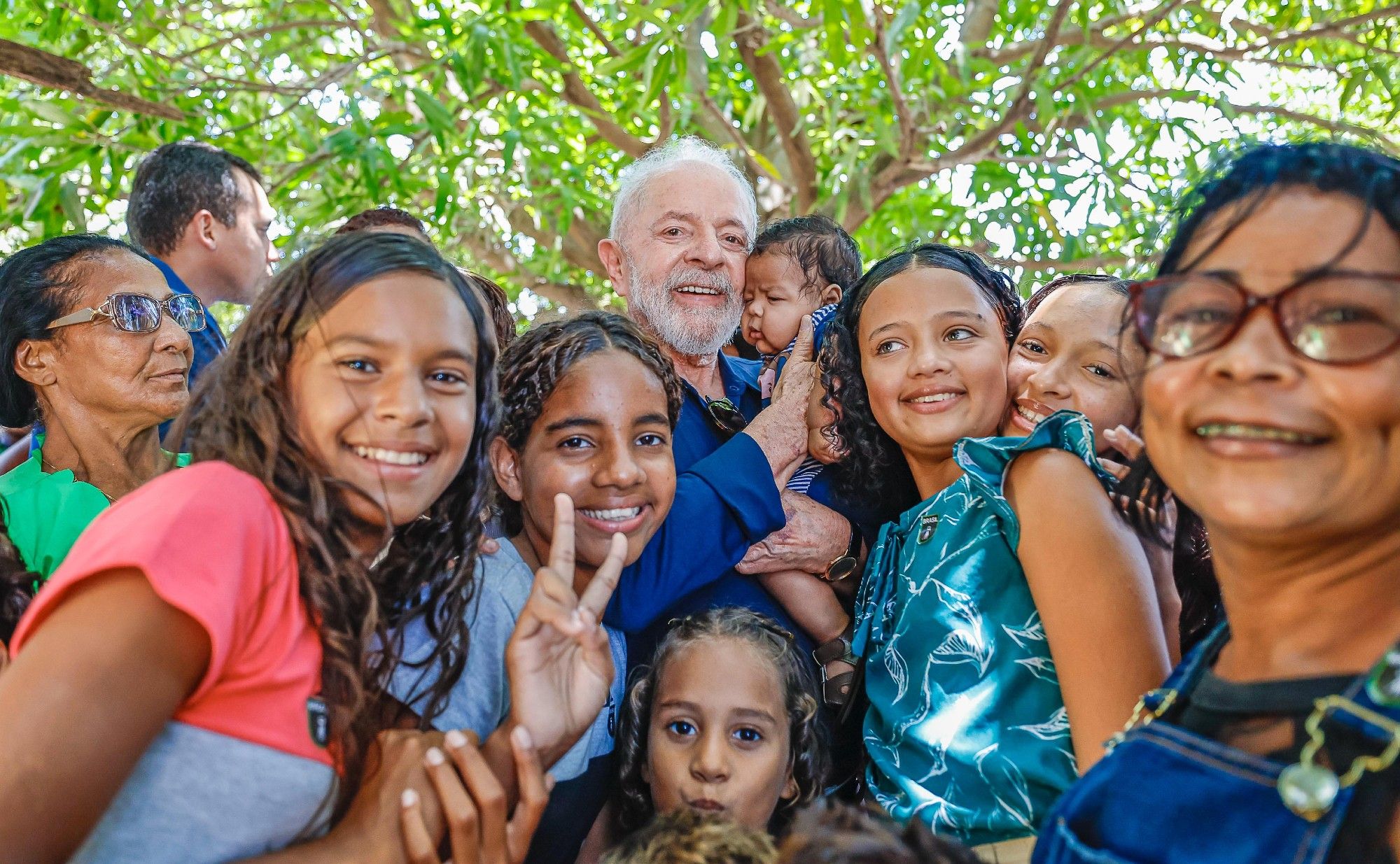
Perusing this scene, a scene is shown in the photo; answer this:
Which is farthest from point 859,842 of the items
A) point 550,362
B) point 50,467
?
point 50,467

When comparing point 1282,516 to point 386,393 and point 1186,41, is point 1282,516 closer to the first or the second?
point 386,393

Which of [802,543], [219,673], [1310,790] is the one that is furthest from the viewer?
[802,543]

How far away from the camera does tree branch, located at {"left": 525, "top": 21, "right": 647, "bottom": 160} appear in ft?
19.2

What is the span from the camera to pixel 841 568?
9.85ft

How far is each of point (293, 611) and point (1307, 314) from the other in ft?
4.72

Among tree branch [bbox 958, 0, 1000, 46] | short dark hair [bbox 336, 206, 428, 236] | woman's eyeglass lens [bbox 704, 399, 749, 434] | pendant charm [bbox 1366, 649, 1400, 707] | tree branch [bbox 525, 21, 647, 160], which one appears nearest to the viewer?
pendant charm [bbox 1366, 649, 1400, 707]

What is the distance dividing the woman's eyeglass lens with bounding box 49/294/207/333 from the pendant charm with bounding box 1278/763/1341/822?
2.85 meters

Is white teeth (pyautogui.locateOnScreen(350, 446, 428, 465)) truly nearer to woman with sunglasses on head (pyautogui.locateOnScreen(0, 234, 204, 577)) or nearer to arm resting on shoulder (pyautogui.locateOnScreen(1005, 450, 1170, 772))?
arm resting on shoulder (pyautogui.locateOnScreen(1005, 450, 1170, 772))

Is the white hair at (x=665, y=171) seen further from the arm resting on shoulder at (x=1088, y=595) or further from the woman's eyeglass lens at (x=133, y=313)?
the arm resting on shoulder at (x=1088, y=595)

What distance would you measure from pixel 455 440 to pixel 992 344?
4.50 feet

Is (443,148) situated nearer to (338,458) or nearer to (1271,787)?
(338,458)

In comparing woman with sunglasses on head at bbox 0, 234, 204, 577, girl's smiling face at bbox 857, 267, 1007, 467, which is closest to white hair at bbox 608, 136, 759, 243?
girl's smiling face at bbox 857, 267, 1007, 467

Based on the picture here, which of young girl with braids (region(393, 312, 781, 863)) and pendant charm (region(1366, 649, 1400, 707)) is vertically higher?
young girl with braids (region(393, 312, 781, 863))

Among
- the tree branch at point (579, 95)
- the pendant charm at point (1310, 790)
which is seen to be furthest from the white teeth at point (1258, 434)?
the tree branch at point (579, 95)
